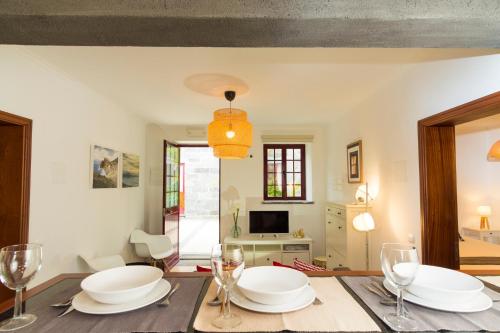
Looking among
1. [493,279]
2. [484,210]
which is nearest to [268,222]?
[484,210]

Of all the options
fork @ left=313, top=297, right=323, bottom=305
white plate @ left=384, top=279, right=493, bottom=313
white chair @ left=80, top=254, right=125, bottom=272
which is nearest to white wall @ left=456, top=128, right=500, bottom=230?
white plate @ left=384, top=279, right=493, bottom=313

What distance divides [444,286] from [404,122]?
1.78 metres

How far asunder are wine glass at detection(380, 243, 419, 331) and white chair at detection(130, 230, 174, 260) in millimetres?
3617

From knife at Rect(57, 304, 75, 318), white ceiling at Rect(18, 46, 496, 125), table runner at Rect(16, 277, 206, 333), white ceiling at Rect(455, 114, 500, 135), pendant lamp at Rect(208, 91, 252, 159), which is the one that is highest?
white ceiling at Rect(18, 46, 496, 125)

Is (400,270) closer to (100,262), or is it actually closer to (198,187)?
(100,262)

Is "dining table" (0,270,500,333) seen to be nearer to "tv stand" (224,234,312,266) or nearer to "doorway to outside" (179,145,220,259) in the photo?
"tv stand" (224,234,312,266)

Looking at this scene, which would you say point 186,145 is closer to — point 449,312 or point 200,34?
point 200,34

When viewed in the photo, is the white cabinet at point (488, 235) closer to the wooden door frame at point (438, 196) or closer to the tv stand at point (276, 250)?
the tv stand at point (276, 250)

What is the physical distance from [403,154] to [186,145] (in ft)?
12.4

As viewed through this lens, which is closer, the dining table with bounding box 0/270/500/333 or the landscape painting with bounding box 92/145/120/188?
the dining table with bounding box 0/270/500/333

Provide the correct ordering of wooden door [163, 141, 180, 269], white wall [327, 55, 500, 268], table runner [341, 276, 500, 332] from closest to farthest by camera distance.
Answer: table runner [341, 276, 500, 332], white wall [327, 55, 500, 268], wooden door [163, 141, 180, 269]

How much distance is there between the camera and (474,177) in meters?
4.05

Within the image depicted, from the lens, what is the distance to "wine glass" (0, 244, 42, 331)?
784mm

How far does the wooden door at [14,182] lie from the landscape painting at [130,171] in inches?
67.1
